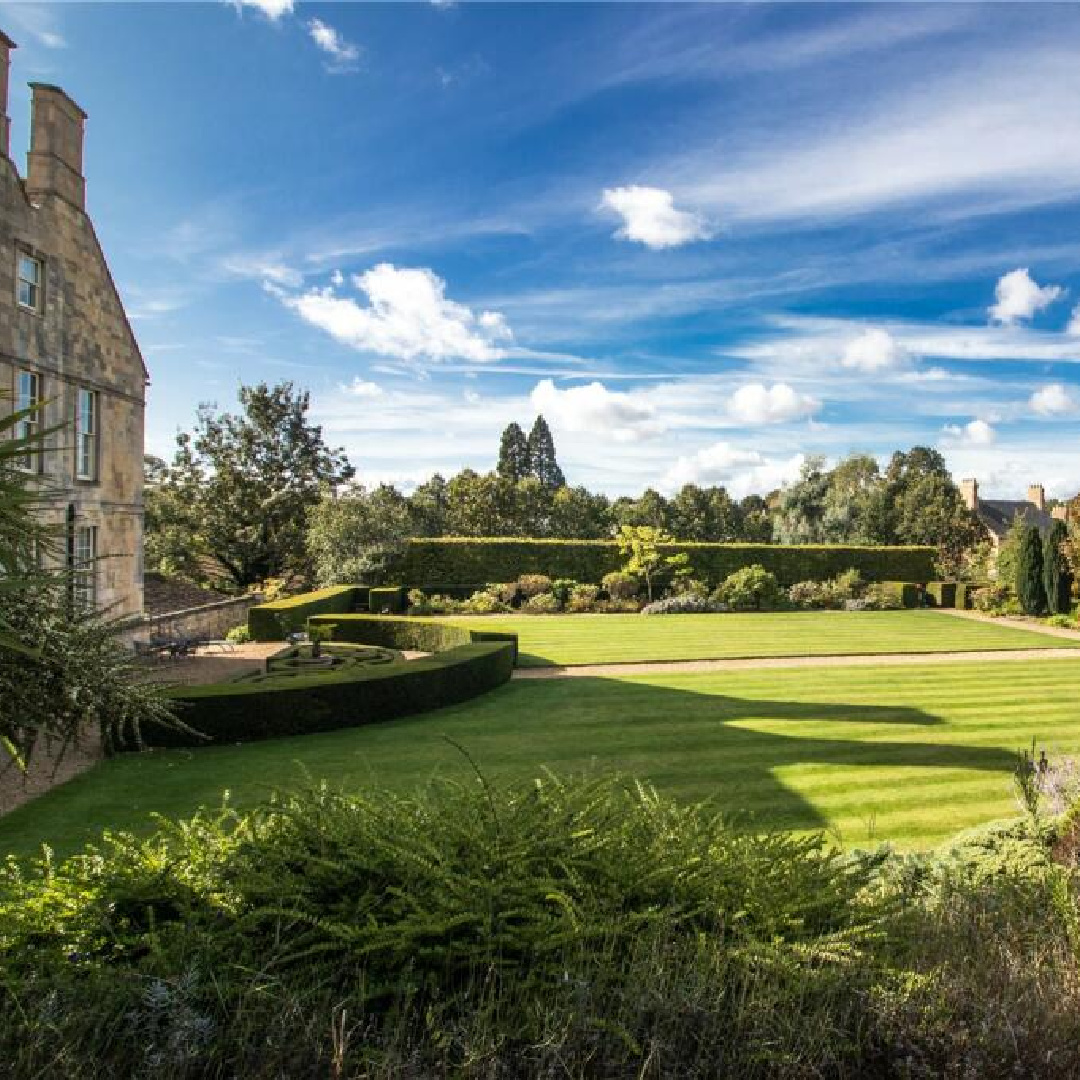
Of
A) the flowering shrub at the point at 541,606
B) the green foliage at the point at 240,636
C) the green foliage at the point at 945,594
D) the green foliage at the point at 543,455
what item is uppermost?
the green foliage at the point at 543,455

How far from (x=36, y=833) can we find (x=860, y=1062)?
729 cm

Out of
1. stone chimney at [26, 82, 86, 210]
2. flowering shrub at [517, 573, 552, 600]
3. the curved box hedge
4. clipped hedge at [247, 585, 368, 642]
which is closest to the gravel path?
the curved box hedge

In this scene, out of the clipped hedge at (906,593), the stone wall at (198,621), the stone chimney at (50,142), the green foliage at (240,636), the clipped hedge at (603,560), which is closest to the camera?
the stone chimney at (50,142)

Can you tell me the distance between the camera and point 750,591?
2947cm

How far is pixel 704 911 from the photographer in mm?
3348

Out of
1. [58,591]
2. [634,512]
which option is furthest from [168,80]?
[634,512]

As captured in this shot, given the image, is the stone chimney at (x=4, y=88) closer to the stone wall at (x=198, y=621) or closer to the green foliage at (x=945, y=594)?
the stone wall at (x=198, y=621)

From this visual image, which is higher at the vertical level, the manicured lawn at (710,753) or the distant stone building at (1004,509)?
the distant stone building at (1004,509)

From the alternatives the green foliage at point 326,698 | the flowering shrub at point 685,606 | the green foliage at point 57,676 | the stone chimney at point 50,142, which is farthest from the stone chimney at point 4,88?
the flowering shrub at point 685,606

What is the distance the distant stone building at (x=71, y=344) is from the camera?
13.3 meters

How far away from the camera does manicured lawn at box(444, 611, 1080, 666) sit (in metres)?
18.3

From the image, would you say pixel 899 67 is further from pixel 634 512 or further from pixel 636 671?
pixel 634 512

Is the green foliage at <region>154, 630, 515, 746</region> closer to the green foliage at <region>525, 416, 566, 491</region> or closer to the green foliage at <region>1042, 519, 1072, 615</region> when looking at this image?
the green foliage at <region>1042, 519, 1072, 615</region>

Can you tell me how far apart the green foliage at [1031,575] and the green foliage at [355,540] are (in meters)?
24.8
